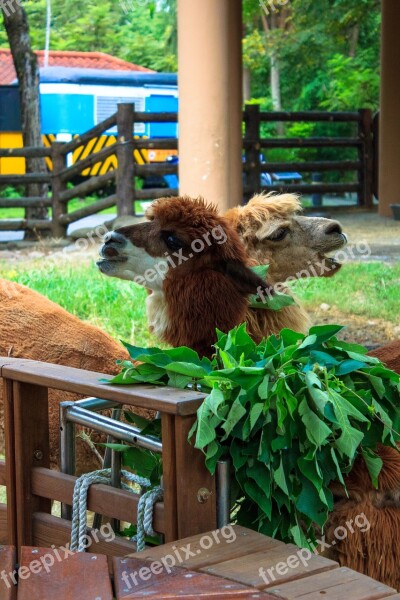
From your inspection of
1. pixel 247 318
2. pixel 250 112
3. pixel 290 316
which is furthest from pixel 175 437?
pixel 250 112

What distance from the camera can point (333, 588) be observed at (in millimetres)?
2193

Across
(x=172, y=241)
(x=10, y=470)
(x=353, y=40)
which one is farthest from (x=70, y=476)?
(x=353, y=40)

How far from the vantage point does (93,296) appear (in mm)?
8406

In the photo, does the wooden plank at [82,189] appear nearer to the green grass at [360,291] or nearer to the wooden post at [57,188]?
the wooden post at [57,188]

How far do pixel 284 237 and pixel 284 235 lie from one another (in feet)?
0.04

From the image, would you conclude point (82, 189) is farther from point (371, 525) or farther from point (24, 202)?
point (371, 525)

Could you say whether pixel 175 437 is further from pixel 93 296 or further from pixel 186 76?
pixel 186 76

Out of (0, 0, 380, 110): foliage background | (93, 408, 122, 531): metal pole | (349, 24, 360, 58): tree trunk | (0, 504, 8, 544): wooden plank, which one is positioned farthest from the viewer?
(349, 24, 360, 58): tree trunk

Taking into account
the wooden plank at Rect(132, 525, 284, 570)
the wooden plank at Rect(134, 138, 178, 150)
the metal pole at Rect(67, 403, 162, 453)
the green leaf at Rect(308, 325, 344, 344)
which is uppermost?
the wooden plank at Rect(134, 138, 178, 150)

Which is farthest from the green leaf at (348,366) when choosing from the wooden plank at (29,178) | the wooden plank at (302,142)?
the wooden plank at (302,142)

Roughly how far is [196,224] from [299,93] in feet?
114

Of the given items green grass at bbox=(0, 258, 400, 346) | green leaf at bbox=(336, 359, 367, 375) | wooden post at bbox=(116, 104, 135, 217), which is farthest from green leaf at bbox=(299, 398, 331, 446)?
wooden post at bbox=(116, 104, 135, 217)

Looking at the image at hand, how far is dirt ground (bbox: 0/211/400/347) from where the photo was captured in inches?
301

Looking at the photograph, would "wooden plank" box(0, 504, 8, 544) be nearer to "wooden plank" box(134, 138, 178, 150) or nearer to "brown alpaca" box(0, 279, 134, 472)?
"brown alpaca" box(0, 279, 134, 472)
